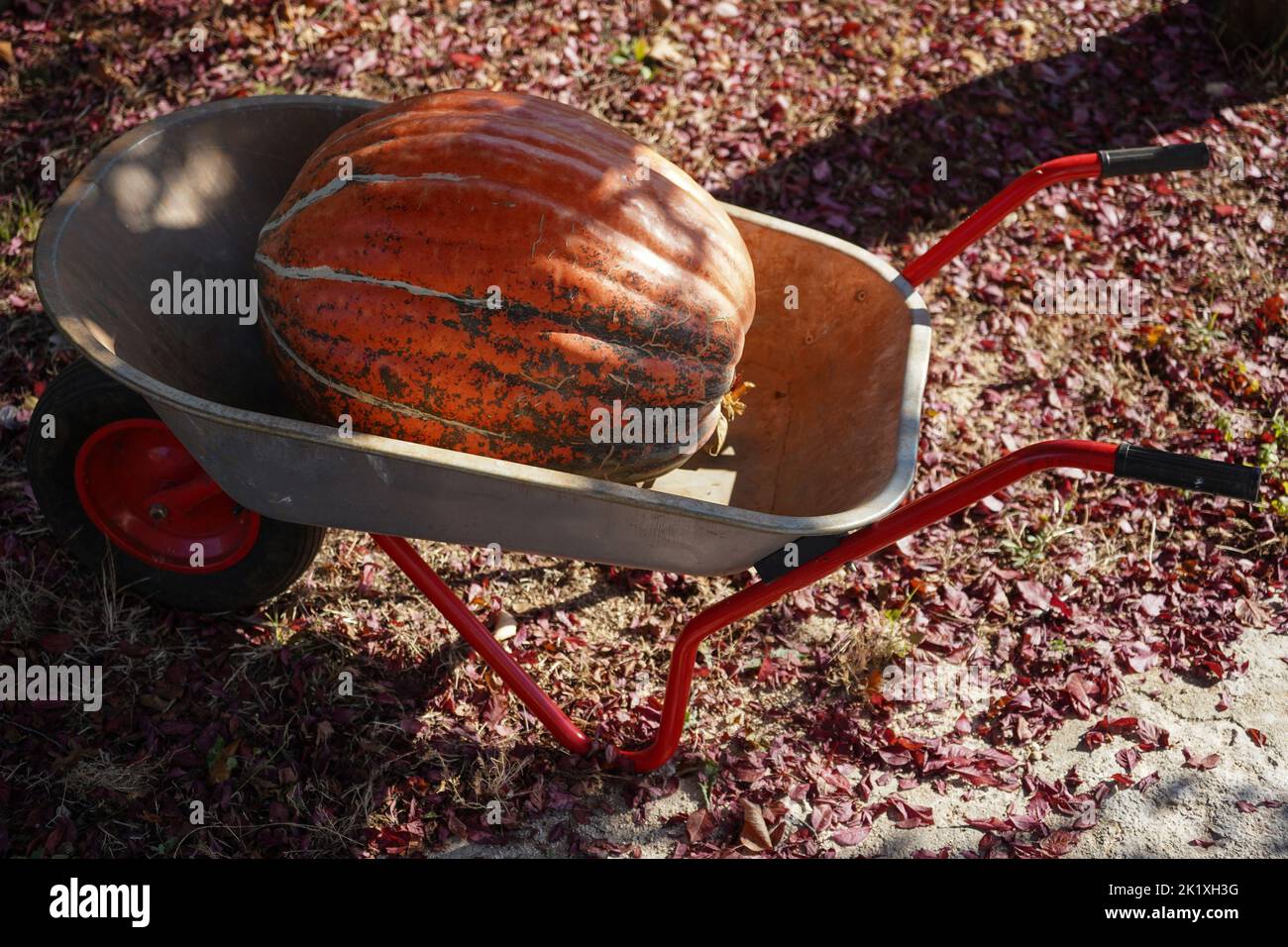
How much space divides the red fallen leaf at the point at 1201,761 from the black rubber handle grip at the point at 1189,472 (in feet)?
4.88

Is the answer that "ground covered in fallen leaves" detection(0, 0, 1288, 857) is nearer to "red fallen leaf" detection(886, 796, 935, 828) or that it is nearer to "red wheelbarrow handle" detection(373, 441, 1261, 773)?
"red fallen leaf" detection(886, 796, 935, 828)

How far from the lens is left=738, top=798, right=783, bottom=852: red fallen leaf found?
2.96 metres

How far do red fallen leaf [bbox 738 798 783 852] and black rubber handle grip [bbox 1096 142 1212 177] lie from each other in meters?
1.95

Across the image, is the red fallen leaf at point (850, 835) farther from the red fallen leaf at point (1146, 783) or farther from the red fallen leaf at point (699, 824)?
the red fallen leaf at point (1146, 783)

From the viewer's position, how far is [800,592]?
3531 mm

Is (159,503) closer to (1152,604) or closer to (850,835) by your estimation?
(850,835)

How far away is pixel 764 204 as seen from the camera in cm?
464

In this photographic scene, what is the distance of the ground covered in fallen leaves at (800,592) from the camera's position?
2.99 m

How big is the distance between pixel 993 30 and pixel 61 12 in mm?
4476

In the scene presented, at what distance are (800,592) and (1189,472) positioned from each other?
5.35ft

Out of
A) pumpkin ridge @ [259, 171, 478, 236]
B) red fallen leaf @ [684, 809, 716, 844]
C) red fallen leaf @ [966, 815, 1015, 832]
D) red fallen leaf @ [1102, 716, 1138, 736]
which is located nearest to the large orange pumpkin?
pumpkin ridge @ [259, 171, 478, 236]

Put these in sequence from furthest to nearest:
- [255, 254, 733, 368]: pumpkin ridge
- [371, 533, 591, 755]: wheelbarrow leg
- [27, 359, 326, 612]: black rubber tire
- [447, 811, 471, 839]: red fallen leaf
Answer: [447, 811, 471, 839]: red fallen leaf
[27, 359, 326, 612]: black rubber tire
[371, 533, 591, 755]: wheelbarrow leg
[255, 254, 733, 368]: pumpkin ridge

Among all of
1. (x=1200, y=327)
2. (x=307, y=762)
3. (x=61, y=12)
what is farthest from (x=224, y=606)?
(x=1200, y=327)

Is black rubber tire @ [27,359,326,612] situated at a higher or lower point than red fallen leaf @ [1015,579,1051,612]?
higher
